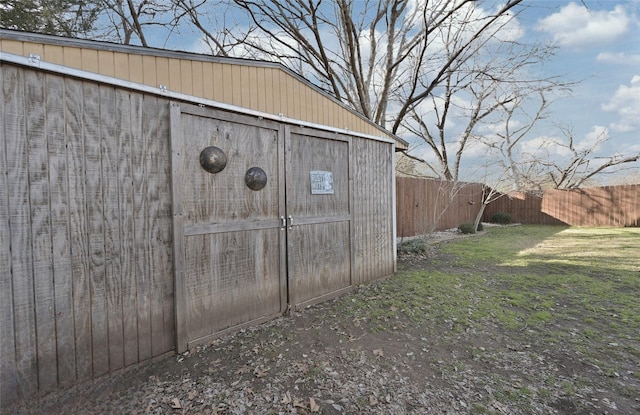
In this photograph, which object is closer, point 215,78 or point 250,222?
point 215,78

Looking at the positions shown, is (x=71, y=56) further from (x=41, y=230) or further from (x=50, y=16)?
(x=50, y=16)

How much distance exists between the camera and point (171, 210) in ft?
8.50

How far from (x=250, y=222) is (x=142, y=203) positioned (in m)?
1.01

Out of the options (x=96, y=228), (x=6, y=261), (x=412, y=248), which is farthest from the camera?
(x=412, y=248)

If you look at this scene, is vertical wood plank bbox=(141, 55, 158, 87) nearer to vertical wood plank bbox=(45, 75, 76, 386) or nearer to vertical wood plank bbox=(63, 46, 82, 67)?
vertical wood plank bbox=(63, 46, 82, 67)

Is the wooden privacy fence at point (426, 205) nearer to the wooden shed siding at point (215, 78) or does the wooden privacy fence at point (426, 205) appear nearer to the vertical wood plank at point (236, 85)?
the wooden shed siding at point (215, 78)

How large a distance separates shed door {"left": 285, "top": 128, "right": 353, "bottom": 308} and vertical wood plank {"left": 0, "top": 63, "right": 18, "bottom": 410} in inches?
86.9

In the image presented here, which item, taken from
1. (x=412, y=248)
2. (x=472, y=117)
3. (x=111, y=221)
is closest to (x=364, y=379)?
(x=111, y=221)

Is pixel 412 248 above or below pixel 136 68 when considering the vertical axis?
below

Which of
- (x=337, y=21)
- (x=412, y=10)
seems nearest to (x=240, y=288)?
(x=337, y=21)

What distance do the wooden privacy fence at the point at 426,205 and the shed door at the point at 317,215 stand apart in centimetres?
545

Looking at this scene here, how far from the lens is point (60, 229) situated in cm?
206

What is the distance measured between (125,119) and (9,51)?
67 centimetres

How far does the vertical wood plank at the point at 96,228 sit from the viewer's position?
218 centimetres
